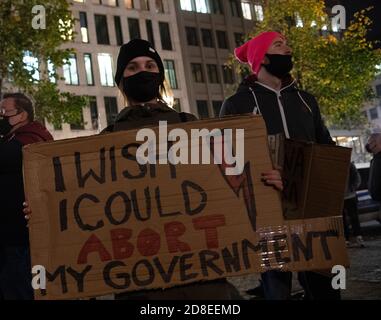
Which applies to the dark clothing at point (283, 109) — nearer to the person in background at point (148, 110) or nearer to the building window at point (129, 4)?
the person in background at point (148, 110)

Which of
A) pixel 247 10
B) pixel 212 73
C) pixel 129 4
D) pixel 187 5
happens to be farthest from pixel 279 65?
pixel 247 10

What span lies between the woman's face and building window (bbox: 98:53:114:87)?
40988 mm

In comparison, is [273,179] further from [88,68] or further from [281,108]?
[88,68]

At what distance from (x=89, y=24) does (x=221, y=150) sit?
43334mm

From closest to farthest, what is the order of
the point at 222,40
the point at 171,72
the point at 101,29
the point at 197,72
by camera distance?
1. the point at 101,29
2. the point at 171,72
3. the point at 197,72
4. the point at 222,40

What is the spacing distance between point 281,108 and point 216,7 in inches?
1967

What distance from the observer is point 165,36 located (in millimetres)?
47625

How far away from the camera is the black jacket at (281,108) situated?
12.6ft

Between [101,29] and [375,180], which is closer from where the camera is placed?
[375,180]

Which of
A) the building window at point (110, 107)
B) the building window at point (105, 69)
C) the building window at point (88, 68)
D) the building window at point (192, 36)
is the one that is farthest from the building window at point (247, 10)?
the building window at point (110, 107)

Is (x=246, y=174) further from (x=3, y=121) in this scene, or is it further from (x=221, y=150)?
(x=3, y=121)

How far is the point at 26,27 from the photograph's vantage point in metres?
21.4

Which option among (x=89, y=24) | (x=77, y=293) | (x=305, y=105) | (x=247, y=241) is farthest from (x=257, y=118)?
(x=89, y=24)

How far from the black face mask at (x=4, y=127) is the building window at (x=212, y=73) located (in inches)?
1785
